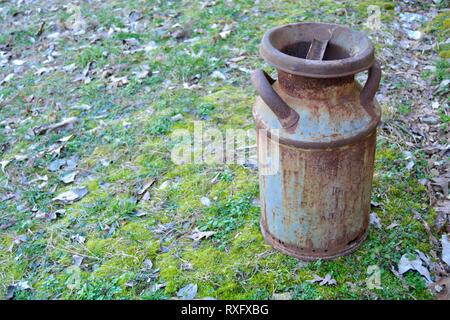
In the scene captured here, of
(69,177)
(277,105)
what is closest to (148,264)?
(69,177)

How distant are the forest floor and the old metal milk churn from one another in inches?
9.7

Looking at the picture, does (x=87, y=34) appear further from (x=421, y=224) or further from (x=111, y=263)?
(x=421, y=224)

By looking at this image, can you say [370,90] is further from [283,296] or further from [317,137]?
[283,296]

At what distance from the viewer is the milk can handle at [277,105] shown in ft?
9.09

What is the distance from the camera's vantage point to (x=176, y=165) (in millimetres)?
4371

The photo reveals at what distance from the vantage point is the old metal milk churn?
9.08ft

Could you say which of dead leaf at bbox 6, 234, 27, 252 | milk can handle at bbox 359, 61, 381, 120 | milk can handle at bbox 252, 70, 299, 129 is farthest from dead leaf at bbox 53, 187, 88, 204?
milk can handle at bbox 359, 61, 381, 120

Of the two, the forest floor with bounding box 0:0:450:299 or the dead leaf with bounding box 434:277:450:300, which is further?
the forest floor with bounding box 0:0:450:299

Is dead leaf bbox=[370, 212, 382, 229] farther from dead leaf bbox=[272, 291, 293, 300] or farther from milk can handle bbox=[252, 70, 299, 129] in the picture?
milk can handle bbox=[252, 70, 299, 129]

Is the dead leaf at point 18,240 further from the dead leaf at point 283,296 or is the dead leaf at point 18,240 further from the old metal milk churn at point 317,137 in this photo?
the dead leaf at point 283,296

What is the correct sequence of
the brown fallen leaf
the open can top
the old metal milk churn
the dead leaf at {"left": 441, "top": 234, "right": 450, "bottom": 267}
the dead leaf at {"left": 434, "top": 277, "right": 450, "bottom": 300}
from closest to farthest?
the open can top, the old metal milk churn, the dead leaf at {"left": 434, "top": 277, "right": 450, "bottom": 300}, the dead leaf at {"left": 441, "top": 234, "right": 450, "bottom": 267}, the brown fallen leaf

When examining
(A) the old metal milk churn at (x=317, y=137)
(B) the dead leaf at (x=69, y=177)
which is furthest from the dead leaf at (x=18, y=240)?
(A) the old metal milk churn at (x=317, y=137)

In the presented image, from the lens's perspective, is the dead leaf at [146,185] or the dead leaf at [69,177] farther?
the dead leaf at [69,177]

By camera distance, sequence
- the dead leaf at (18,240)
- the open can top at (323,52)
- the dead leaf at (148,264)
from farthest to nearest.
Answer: the dead leaf at (18,240) < the dead leaf at (148,264) < the open can top at (323,52)
